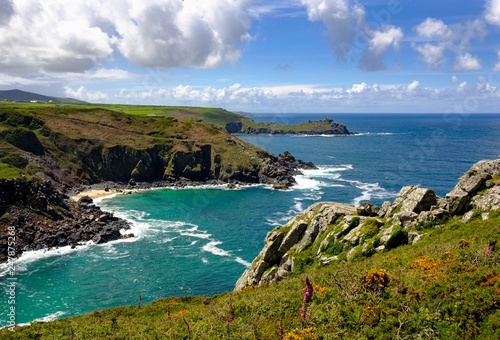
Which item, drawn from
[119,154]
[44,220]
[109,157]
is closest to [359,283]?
[44,220]

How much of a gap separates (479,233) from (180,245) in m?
66.6

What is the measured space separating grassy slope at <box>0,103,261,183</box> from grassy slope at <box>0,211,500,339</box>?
12469 centimetres

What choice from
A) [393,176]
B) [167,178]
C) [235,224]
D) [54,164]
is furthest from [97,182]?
[393,176]

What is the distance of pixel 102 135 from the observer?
170 m

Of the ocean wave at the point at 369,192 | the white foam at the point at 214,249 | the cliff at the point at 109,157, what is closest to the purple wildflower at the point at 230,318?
the white foam at the point at 214,249

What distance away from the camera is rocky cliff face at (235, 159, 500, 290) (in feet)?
110

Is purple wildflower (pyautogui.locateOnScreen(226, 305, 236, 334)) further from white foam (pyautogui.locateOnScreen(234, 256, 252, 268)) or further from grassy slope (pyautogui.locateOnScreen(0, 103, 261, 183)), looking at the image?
grassy slope (pyautogui.locateOnScreen(0, 103, 261, 183))

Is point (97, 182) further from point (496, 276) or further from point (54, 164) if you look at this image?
point (496, 276)

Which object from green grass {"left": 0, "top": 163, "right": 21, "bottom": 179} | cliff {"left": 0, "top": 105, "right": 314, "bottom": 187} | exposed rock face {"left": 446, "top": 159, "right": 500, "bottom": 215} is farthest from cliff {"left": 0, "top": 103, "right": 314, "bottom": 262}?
exposed rock face {"left": 446, "top": 159, "right": 500, "bottom": 215}

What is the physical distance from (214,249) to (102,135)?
4437 inches

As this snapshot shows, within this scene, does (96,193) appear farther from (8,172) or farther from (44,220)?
(44,220)

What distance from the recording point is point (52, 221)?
93.6 meters

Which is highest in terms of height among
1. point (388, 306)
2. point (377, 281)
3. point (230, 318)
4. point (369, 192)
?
point (377, 281)

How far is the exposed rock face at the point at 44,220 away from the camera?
84188mm
